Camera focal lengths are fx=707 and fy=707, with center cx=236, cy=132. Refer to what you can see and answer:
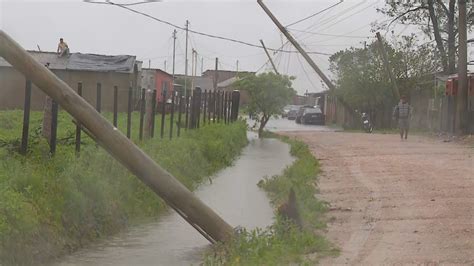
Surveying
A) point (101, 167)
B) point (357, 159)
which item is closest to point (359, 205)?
point (101, 167)

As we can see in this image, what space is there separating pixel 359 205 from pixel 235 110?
81.9 ft

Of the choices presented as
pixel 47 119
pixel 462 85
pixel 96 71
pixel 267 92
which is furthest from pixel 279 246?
pixel 96 71

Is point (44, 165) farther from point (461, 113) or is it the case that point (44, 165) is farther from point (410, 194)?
point (461, 113)

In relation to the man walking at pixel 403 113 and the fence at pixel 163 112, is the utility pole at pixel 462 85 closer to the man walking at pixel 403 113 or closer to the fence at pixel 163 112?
the man walking at pixel 403 113

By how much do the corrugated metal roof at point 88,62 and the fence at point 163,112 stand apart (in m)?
5.38

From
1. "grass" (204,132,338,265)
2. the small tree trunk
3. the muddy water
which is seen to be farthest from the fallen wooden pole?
the small tree trunk

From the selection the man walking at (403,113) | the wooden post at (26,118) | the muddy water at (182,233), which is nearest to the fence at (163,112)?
the wooden post at (26,118)

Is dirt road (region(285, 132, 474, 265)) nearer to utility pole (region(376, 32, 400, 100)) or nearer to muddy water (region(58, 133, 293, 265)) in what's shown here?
muddy water (region(58, 133, 293, 265))

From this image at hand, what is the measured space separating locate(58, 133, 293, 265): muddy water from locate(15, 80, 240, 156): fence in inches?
58.0

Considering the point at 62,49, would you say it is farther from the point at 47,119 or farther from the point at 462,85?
the point at 47,119

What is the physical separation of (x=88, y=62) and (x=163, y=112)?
18402 millimetres

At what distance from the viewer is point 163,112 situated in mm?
16750

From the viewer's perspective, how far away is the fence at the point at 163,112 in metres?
9.91

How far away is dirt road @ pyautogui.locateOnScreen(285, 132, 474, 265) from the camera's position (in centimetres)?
750
